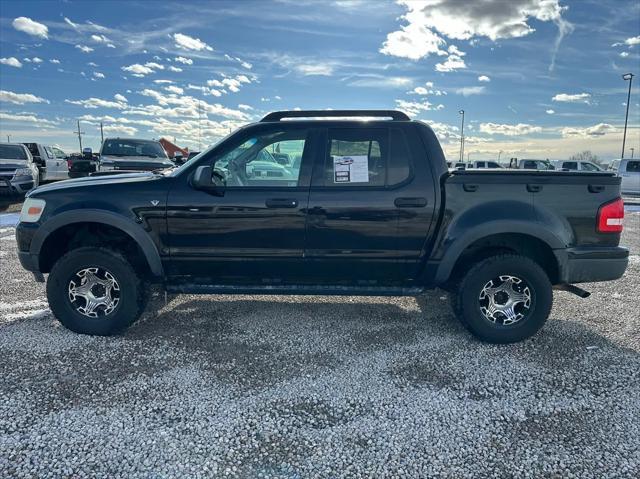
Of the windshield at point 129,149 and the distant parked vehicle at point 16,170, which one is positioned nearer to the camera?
the windshield at point 129,149

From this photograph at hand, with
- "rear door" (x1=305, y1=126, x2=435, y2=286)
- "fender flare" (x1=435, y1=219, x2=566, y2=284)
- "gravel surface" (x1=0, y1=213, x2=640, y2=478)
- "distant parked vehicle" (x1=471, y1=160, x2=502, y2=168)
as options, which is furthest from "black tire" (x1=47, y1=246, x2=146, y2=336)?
"distant parked vehicle" (x1=471, y1=160, x2=502, y2=168)

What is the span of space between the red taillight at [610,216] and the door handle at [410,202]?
144 centimetres

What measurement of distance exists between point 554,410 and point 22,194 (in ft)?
47.2

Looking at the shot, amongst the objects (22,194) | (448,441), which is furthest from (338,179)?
(22,194)

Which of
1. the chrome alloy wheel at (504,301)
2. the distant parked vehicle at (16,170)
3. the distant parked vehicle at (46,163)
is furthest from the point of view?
the distant parked vehicle at (46,163)

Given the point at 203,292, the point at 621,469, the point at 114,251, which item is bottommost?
the point at 621,469

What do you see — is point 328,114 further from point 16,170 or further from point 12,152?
point 12,152

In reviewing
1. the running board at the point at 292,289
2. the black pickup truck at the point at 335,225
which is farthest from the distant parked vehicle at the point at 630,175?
the running board at the point at 292,289

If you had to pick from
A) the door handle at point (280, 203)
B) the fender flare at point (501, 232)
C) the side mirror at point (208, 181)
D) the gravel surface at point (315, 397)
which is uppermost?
the side mirror at point (208, 181)

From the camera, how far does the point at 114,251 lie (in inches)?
151

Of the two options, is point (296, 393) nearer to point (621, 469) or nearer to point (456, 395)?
point (456, 395)

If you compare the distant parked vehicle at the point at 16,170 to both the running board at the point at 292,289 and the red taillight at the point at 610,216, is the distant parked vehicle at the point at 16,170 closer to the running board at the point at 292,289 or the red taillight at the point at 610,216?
the running board at the point at 292,289

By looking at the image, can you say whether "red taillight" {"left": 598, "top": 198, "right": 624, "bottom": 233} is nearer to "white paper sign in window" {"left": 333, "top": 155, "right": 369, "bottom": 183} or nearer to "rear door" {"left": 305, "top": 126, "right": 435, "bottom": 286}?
"rear door" {"left": 305, "top": 126, "right": 435, "bottom": 286}

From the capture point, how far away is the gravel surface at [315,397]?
236cm
